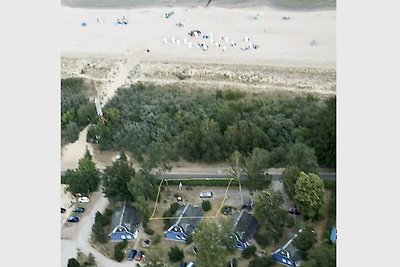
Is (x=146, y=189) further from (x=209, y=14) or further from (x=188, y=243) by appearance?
(x=209, y=14)

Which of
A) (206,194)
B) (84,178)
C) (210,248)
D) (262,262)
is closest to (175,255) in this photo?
(210,248)

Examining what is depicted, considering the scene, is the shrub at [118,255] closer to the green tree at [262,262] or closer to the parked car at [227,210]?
the parked car at [227,210]

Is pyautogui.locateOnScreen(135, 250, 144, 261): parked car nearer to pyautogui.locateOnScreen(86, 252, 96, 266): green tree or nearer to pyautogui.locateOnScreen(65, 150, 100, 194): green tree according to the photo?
pyautogui.locateOnScreen(86, 252, 96, 266): green tree

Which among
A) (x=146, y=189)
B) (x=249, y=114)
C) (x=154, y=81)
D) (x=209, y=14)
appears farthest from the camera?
(x=209, y=14)

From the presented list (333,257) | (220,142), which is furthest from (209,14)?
(333,257)

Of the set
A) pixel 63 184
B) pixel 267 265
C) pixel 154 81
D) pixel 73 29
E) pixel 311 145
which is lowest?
pixel 267 265

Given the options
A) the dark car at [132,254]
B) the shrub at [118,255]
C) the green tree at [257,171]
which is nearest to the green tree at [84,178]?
the shrub at [118,255]
